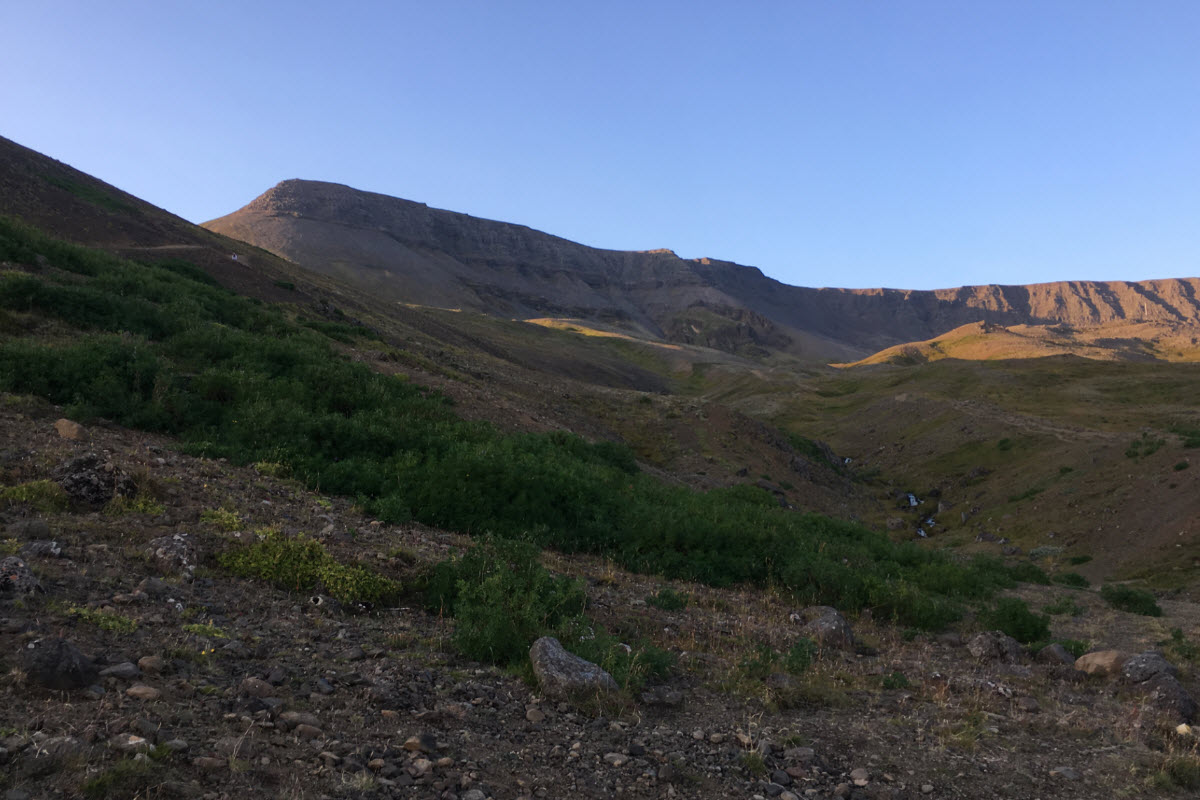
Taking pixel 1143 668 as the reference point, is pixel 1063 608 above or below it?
below

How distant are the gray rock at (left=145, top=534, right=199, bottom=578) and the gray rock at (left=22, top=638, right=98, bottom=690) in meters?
1.99

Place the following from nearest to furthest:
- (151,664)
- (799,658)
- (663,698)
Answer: (151,664), (663,698), (799,658)

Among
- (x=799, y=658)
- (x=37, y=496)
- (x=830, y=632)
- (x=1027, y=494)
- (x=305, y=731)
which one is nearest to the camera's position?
(x=305, y=731)

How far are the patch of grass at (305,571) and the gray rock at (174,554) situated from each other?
27 cm

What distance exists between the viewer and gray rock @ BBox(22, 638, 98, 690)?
12.7 feet

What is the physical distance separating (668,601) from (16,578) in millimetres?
6027

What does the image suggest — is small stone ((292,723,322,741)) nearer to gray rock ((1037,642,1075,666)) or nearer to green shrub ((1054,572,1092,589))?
gray rock ((1037,642,1075,666))

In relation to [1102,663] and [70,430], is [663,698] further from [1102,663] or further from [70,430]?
[70,430]

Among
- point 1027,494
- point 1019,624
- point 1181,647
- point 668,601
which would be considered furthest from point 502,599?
point 1027,494

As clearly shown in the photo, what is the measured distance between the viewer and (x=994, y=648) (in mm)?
8266

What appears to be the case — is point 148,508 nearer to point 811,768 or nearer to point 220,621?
point 220,621

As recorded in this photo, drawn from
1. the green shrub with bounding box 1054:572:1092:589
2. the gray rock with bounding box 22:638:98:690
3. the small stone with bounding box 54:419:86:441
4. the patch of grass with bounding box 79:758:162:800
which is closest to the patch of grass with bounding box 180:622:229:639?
the gray rock with bounding box 22:638:98:690

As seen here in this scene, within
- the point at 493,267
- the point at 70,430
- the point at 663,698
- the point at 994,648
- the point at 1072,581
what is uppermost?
the point at 493,267

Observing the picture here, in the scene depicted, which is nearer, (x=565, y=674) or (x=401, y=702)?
(x=401, y=702)
